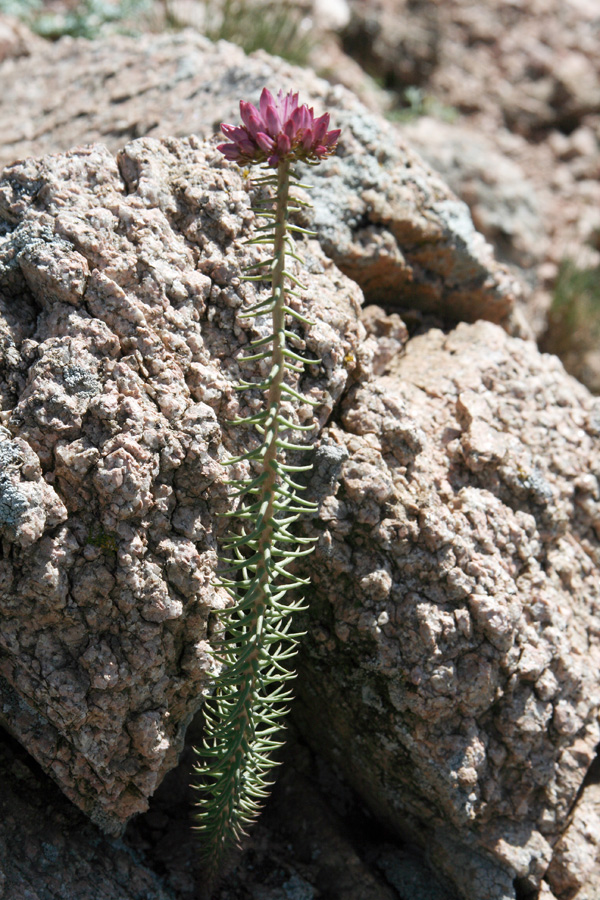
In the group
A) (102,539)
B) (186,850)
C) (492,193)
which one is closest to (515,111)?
(492,193)

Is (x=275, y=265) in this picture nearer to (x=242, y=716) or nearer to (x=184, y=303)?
(x=184, y=303)

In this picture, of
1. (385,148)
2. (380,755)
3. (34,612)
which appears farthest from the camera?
(385,148)

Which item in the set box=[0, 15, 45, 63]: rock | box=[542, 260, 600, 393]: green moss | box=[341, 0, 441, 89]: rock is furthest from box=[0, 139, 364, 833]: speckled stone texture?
→ box=[341, 0, 441, 89]: rock

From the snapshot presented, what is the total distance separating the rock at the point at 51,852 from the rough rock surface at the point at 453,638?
2.86ft

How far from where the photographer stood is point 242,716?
224 centimetres

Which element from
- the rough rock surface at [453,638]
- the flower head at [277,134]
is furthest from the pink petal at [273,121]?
the rough rock surface at [453,638]

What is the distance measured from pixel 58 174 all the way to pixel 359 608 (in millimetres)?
1816

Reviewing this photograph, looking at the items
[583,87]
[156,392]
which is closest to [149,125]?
[156,392]

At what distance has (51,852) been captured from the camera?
7.83 feet

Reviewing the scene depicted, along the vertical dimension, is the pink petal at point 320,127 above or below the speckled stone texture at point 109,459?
above

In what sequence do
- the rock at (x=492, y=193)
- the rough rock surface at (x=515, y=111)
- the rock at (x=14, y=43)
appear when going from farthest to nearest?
the rough rock surface at (x=515, y=111)
the rock at (x=492, y=193)
the rock at (x=14, y=43)

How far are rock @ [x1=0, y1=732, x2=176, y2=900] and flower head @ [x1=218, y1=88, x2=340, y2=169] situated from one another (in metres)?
2.11

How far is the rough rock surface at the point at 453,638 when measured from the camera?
102 inches

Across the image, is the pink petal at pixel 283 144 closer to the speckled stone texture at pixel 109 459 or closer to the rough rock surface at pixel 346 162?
the speckled stone texture at pixel 109 459
